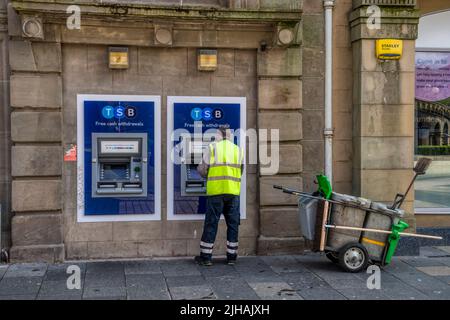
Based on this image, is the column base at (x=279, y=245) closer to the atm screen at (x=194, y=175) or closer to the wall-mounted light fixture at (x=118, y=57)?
the atm screen at (x=194, y=175)

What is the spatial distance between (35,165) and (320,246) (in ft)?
13.0

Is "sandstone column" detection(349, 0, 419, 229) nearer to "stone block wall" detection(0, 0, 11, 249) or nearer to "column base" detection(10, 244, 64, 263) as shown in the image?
"column base" detection(10, 244, 64, 263)

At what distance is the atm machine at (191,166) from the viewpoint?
8656 millimetres

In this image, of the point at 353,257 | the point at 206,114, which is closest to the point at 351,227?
the point at 353,257

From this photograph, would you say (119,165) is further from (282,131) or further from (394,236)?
(394,236)

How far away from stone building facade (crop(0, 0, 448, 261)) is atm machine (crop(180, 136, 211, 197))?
302 millimetres

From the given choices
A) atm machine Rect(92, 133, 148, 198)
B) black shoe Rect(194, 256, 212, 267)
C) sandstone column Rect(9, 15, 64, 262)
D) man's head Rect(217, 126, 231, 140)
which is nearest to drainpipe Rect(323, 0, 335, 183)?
man's head Rect(217, 126, 231, 140)

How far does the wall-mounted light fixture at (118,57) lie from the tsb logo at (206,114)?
3.94 ft

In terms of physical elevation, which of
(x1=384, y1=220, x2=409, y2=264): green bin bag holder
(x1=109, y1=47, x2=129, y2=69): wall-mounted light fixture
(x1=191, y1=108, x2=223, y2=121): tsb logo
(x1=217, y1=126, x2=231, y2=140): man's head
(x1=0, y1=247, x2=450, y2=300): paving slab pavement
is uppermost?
(x1=109, y1=47, x2=129, y2=69): wall-mounted light fixture

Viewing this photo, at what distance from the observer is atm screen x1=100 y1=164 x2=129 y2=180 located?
845 cm

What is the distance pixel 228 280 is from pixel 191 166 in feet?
6.48

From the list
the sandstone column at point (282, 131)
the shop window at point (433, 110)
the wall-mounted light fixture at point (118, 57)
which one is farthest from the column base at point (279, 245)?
the wall-mounted light fixture at point (118, 57)
